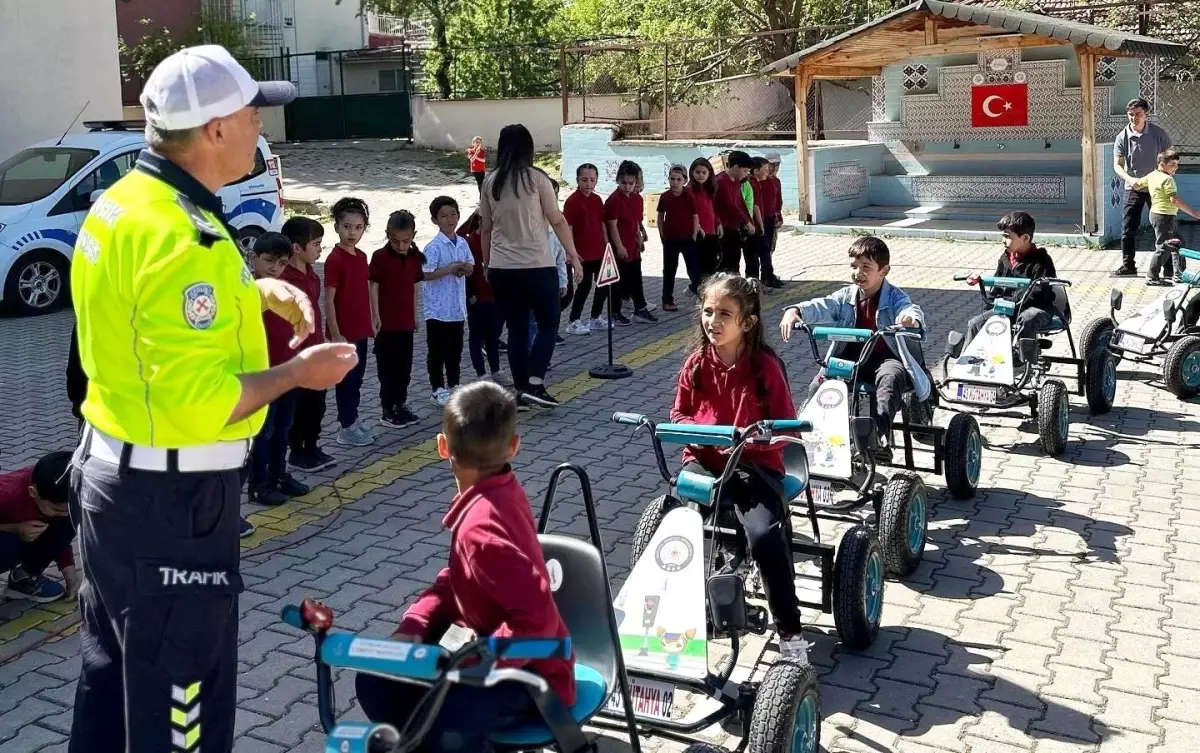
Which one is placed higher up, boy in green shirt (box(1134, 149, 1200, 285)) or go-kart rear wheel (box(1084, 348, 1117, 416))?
boy in green shirt (box(1134, 149, 1200, 285))

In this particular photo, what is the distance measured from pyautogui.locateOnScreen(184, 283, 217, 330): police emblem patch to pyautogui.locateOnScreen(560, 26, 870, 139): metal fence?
2060cm

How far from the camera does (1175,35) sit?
19375 mm

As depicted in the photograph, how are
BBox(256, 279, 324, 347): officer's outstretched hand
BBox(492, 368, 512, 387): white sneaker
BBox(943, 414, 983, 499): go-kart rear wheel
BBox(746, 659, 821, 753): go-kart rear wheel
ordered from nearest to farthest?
1. BBox(256, 279, 324, 347): officer's outstretched hand
2. BBox(746, 659, 821, 753): go-kart rear wheel
3. BBox(943, 414, 983, 499): go-kart rear wheel
4. BBox(492, 368, 512, 387): white sneaker

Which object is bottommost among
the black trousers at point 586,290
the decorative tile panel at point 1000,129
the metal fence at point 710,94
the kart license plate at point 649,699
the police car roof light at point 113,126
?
the kart license plate at point 649,699

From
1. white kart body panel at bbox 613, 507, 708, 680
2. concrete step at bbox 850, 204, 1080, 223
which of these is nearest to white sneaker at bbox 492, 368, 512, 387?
white kart body panel at bbox 613, 507, 708, 680

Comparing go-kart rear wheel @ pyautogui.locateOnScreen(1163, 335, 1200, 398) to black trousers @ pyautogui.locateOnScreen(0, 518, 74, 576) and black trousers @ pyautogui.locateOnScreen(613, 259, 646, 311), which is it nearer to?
black trousers @ pyautogui.locateOnScreen(613, 259, 646, 311)

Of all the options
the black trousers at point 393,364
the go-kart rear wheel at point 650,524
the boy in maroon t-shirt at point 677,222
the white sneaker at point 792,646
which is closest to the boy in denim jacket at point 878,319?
the go-kart rear wheel at point 650,524

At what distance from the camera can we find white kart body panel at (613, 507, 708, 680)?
367 centimetres

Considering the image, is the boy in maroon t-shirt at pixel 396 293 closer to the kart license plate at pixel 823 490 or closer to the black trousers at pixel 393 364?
the black trousers at pixel 393 364

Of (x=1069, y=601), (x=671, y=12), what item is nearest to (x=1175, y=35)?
(x=671, y=12)

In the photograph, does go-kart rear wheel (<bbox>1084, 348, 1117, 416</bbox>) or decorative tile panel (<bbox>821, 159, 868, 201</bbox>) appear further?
decorative tile panel (<bbox>821, 159, 868, 201</bbox>)

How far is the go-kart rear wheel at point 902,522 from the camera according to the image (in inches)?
204

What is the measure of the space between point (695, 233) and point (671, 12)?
14.1 meters

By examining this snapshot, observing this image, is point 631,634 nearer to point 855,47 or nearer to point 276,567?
point 276,567
